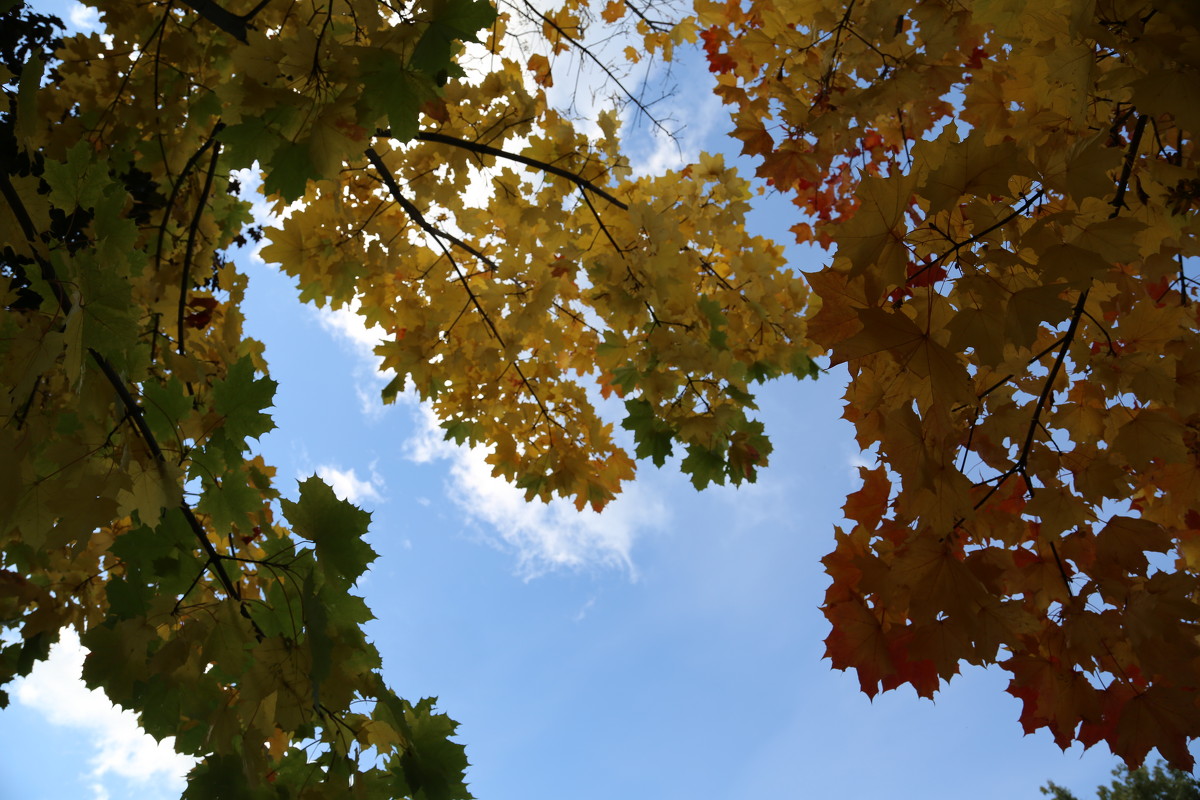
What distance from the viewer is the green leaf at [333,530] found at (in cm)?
145

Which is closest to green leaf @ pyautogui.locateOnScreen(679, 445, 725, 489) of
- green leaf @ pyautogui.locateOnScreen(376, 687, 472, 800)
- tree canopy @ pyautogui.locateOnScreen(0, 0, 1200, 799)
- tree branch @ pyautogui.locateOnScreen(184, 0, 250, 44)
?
tree canopy @ pyautogui.locateOnScreen(0, 0, 1200, 799)

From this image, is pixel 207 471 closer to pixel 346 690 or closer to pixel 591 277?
pixel 346 690

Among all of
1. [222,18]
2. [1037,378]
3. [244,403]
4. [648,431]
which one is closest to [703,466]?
[648,431]

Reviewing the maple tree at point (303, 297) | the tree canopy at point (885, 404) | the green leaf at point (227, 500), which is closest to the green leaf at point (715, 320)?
the maple tree at point (303, 297)

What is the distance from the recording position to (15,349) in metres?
1.39

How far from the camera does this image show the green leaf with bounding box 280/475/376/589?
1446mm

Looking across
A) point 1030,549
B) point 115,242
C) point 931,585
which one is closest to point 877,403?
point 931,585

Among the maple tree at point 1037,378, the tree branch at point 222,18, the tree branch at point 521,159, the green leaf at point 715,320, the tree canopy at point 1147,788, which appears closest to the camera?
the maple tree at point 1037,378

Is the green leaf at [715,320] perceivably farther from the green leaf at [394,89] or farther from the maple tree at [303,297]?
the green leaf at [394,89]

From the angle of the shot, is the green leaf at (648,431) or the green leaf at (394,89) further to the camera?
the green leaf at (648,431)

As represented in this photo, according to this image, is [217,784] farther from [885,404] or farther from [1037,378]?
[1037,378]

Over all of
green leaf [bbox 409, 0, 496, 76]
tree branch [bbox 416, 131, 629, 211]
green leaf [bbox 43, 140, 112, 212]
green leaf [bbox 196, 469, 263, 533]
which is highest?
tree branch [bbox 416, 131, 629, 211]

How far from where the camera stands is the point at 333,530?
4.75ft

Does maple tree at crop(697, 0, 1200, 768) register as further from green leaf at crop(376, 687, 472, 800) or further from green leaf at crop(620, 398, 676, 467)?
green leaf at crop(620, 398, 676, 467)
